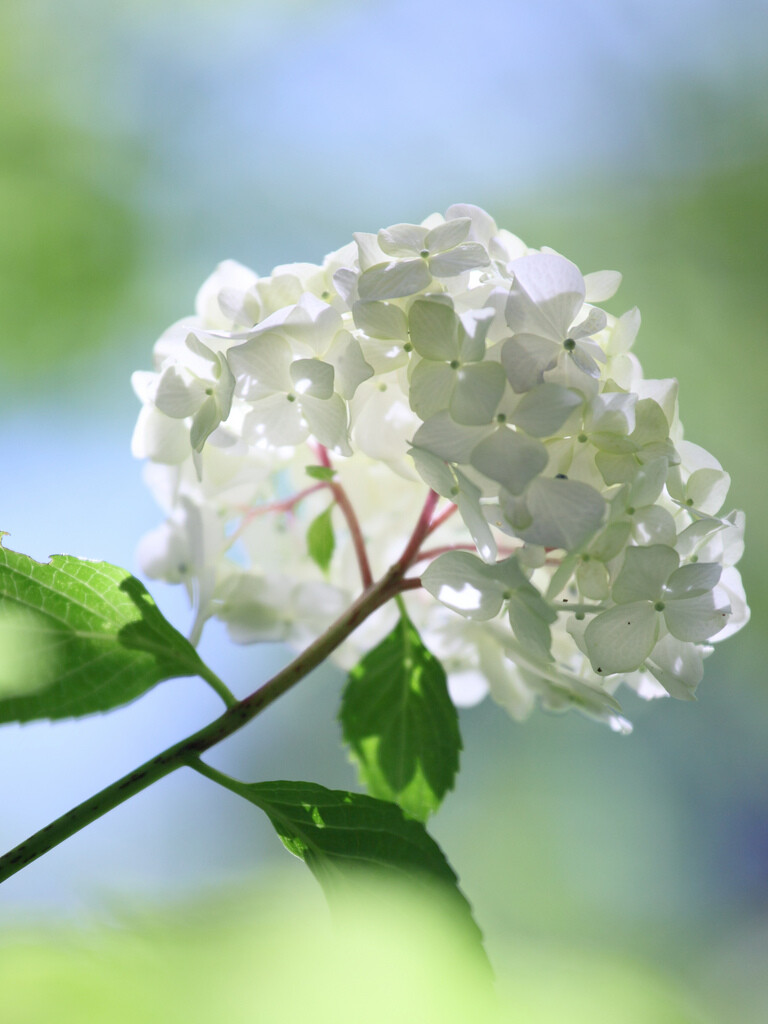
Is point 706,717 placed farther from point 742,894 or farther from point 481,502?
point 481,502

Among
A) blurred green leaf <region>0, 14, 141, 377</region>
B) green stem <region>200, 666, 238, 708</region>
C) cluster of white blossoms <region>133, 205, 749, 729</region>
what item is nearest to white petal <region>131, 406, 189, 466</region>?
cluster of white blossoms <region>133, 205, 749, 729</region>

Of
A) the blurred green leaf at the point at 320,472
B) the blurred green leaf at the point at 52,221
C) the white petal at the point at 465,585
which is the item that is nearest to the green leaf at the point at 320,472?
the blurred green leaf at the point at 320,472

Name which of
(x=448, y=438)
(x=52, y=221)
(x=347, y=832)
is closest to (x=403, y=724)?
(x=347, y=832)

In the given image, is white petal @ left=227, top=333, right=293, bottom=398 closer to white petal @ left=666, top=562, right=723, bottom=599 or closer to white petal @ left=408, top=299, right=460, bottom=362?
white petal @ left=408, top=299, right=460, bottom=362

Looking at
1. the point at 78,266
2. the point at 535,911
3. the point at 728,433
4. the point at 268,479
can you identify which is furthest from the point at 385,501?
the point at 535,911

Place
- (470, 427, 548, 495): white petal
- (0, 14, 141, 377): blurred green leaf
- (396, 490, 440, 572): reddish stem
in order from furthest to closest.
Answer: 1. (0, 14, 141, 377): blurred green leaf
2. (396, 490, 440, 572): reddish stem
3. (470, 427, 548, 495): white petal

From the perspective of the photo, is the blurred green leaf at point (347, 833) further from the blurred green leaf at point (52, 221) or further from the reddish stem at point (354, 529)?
the blurred green leaf at point (52, 221)
